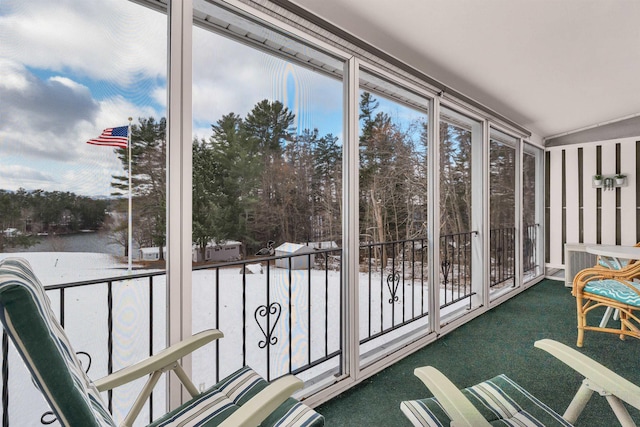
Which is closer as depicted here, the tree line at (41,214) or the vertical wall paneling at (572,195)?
the tree line at (41,214)

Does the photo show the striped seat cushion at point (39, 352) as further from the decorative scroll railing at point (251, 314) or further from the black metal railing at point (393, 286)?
the black metal railing at point (393, 286)

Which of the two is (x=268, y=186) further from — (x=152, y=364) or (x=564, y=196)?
(x=564, y=196)

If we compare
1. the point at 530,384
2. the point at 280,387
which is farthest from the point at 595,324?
the point at 280,387

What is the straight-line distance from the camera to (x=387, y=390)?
2109 mm

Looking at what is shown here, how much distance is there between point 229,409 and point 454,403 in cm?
78

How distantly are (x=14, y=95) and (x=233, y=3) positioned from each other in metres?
1.00

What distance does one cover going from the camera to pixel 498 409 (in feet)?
4.05

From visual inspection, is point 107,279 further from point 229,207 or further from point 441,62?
point 441,62

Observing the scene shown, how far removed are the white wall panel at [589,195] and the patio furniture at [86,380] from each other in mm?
5793

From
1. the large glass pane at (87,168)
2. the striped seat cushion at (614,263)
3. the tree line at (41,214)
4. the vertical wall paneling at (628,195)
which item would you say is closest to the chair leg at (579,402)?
the large glass pane at (87,168)

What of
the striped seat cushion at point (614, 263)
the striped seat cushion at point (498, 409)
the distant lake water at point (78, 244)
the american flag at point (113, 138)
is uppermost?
the american flag at point (113, 138)

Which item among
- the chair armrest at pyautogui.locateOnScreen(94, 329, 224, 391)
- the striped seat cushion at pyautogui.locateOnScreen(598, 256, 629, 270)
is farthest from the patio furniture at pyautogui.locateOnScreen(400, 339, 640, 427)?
the striped seat cushion at pyautogui.locateOnScreen(598, 256, 629, 270)

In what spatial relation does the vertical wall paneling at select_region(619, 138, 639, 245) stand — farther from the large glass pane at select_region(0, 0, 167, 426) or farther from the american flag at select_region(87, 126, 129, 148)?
the american flag at select_region(87, 126, 129, 148)

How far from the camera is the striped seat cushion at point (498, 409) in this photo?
1154mm
